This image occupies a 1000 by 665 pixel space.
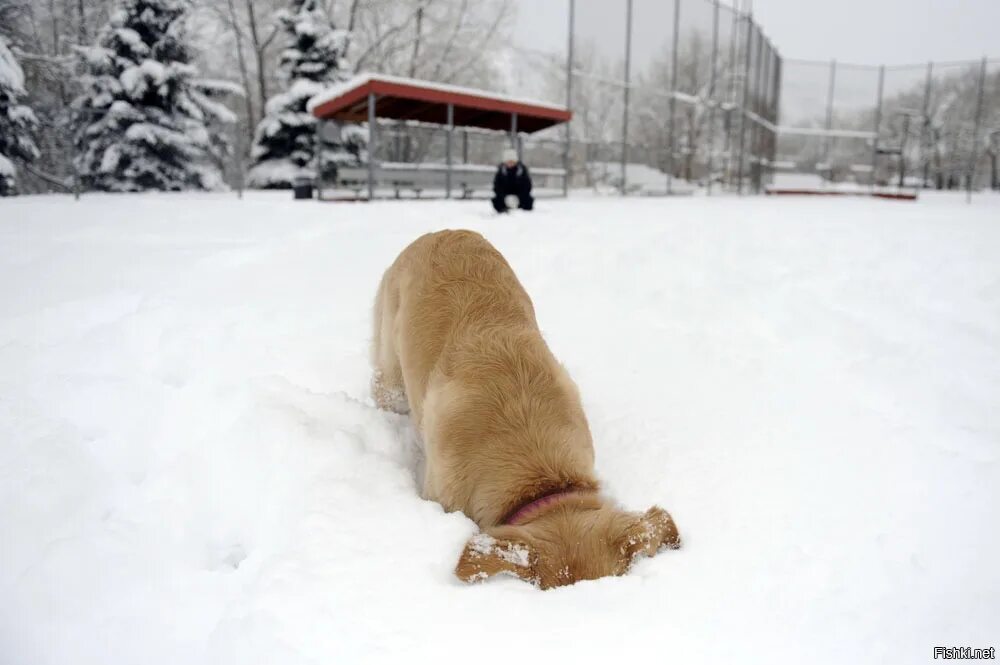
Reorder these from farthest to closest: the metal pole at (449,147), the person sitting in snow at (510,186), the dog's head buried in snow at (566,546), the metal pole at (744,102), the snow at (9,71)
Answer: the metal pole at (744,102), the metal pole at (449,147), the snow at (9,71), the person sitting in snow at (510,186), the dog's head buried in snow at (566,546)

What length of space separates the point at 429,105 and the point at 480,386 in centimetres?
1344

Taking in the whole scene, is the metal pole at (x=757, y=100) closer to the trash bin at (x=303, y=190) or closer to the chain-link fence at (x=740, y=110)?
the chain-link fence at (x=740, y=110)

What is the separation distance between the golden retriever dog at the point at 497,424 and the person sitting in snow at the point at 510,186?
290 inches

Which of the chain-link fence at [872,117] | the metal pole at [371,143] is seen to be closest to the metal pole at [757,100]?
the chain-link fence at [872,117]

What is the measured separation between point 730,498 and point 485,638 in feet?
3.93

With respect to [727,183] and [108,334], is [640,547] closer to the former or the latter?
[108,334]

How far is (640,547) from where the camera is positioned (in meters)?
1.82

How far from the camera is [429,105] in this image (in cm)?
1442

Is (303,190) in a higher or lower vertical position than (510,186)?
higher

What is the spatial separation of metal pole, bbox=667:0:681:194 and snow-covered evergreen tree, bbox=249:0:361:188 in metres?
12.1

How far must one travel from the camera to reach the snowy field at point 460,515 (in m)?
1.57

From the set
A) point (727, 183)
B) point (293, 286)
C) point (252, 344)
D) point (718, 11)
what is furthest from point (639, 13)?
point (252, 344)

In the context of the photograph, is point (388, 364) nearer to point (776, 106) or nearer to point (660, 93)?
point (660, 93)

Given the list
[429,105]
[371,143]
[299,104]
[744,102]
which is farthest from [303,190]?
[744,102]
